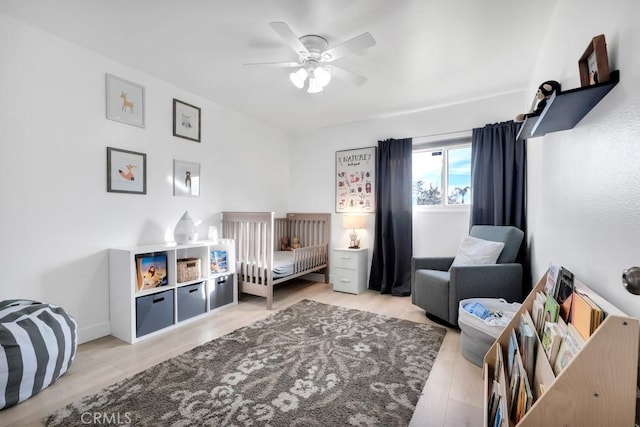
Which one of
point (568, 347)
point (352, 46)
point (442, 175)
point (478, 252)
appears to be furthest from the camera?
point (442, 175)

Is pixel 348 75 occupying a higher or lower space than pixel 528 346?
higher

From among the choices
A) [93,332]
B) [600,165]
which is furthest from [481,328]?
[93,332]

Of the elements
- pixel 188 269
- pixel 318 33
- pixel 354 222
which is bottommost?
pixel 188 269

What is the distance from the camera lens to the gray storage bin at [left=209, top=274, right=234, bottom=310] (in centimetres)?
306

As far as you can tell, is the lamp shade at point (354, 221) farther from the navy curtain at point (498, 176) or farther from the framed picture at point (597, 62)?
the framed picture at point (597, 62)

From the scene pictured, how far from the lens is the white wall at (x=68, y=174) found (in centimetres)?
200

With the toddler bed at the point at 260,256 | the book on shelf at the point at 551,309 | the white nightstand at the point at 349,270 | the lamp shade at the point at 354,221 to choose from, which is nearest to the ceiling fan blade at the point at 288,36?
the toddler bed at the point at 260,256

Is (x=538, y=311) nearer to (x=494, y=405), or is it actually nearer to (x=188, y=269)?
(x=494, y=405)

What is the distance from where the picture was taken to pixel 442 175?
11.8ft

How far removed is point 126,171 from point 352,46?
7.48 ft

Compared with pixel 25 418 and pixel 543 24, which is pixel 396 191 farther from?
pixel 25 418

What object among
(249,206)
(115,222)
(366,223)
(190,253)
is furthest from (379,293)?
(115,222)

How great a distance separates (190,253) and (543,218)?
129 inches

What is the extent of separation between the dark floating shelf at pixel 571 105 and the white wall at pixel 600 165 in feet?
0.08
